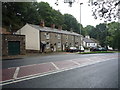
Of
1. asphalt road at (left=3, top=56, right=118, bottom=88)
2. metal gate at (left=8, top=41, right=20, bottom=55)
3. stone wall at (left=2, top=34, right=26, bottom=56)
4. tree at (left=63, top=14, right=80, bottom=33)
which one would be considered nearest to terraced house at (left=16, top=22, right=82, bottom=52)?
stone wall at (left=2, top=34, right=26, bottom=56)

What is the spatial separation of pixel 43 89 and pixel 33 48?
29.6 m

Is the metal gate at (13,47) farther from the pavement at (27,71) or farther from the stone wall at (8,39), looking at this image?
the pavement at (27,71)

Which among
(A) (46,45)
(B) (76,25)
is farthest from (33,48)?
(B) (76,25)

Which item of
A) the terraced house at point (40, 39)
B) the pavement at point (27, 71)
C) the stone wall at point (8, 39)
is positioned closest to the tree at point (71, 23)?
the terraced house at point (40, 39)

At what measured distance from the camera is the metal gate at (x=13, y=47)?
2483 cm

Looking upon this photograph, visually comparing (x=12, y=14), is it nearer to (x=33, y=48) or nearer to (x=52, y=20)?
(x=33, y=48)

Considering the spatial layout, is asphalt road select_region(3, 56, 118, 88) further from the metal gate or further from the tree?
the tree

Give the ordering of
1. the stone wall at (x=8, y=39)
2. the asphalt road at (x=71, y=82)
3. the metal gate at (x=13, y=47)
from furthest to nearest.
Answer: the metal gate at (x=13, y=47) < the stone wall at (x=8, y=39) < the asphalt road at (x=71, y=82)

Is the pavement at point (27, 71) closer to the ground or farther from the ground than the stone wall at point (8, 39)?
closer to the ground

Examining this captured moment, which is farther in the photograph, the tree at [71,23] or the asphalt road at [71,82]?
the tree at [71,23]

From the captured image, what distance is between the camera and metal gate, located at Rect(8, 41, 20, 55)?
24825 millimetres

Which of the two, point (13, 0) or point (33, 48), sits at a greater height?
point (13, 0)

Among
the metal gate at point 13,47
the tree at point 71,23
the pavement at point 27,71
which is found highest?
the tree at point 71,23

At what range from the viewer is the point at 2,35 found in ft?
77.4
